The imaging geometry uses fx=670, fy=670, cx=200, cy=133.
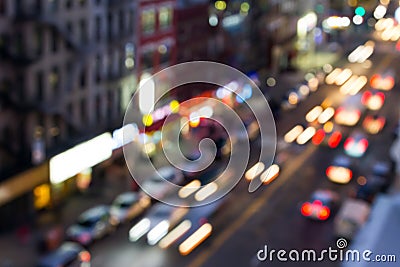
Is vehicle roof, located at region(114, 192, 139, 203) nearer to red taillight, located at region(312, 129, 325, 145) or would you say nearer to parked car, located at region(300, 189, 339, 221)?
parked car, located at region(300, 189, 339, 221)

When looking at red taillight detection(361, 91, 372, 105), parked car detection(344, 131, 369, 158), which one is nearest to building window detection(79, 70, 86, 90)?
parked car detection(344, 131, 369, 158)

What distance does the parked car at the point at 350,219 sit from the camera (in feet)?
17.9

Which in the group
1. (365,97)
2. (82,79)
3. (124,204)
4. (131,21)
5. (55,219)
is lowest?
(365,97)

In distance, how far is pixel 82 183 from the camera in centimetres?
648

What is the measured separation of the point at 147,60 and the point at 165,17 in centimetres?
65

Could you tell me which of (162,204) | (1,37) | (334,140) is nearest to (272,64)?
(334,140)

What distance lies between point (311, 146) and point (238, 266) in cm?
335

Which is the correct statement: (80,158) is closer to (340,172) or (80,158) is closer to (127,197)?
(127,197)

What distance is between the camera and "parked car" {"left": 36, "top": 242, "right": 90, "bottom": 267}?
193 inches

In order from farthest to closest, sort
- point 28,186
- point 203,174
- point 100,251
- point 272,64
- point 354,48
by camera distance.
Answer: point 354,48, point 272,64, point 203,174, point 28,186, point 100,251

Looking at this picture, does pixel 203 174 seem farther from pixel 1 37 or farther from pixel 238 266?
pixel 1 37

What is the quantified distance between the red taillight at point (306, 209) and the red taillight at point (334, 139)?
2026 millimetres

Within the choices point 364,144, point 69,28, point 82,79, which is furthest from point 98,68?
point 364,144

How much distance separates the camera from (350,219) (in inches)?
217
